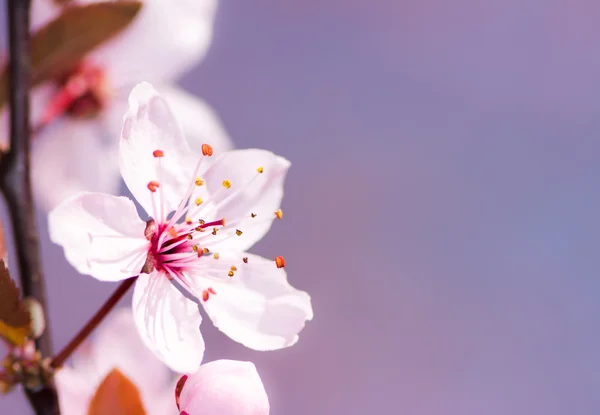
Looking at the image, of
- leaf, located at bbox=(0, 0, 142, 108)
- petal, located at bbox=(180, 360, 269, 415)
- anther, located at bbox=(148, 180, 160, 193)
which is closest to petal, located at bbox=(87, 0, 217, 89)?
leaf, located at bbox=(0, 0, 142, 108)

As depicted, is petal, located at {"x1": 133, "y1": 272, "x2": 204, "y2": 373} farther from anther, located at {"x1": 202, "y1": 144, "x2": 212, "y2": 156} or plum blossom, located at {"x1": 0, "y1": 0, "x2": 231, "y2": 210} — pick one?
plum blossom, located at {"x1": 0, "y1": 0, "x2": 231, "y2": 210}

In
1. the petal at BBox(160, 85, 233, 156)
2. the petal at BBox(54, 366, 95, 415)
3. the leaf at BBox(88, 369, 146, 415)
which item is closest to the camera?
the leaf at BBox(88, 369, 146, 415)

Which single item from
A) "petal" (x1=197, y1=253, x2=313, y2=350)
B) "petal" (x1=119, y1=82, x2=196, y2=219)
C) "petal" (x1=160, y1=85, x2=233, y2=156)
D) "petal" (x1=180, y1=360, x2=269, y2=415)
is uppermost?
"petal" (x1=119, y1=82, x2=196, y2=219)

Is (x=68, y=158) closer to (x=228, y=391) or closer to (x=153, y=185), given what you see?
(x=153, y=185)

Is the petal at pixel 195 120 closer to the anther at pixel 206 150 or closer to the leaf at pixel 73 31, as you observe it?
the leaf at pixel 73 31

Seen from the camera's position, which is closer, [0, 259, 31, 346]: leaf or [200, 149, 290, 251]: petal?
[0, 259, 31, 346]: leaf

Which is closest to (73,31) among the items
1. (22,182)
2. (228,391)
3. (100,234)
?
(22,182)

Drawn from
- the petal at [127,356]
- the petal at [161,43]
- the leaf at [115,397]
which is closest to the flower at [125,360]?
the petal at [127,356]
